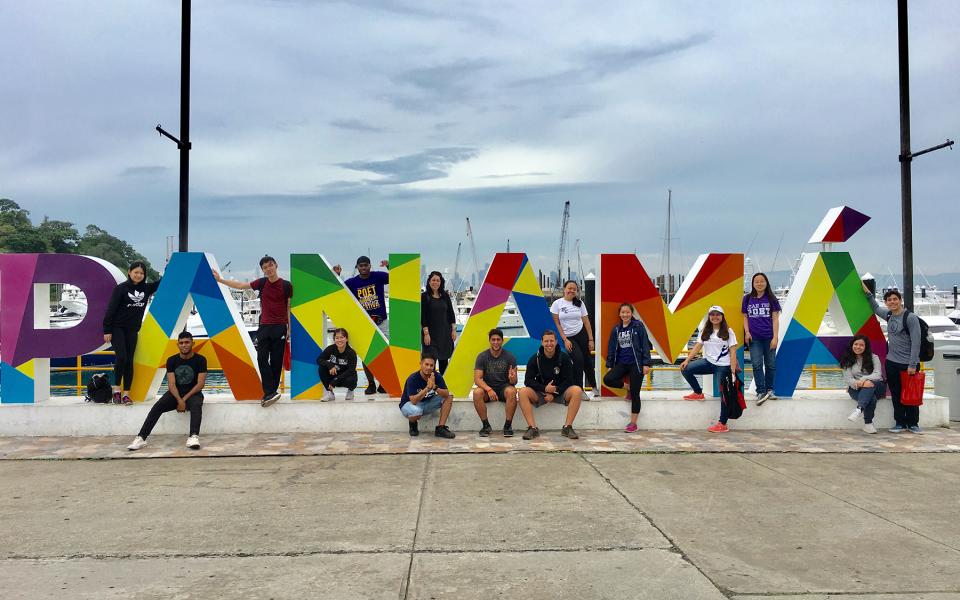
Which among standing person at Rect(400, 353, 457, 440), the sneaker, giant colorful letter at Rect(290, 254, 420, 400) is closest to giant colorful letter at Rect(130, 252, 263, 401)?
giant colorful letter at Rect(290, 254, 420, 400)

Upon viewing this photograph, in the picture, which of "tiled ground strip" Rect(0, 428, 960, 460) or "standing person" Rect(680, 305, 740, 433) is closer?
"tiled ground strip" Rect(0, 428, 960, 460)

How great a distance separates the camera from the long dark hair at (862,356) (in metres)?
9.62

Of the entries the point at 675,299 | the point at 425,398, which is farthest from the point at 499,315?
Result: the point at 675,299

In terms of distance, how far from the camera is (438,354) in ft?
32.9

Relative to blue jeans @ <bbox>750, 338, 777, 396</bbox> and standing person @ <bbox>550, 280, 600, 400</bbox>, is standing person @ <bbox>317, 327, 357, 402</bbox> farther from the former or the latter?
blue jeans @ <bbox>750, 338, 777, 396</bbox>

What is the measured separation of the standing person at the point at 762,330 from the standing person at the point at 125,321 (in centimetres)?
804

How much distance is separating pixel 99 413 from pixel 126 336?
105cm

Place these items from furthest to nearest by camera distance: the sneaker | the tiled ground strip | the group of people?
the group of people
the sneaker
the tiled ground strip

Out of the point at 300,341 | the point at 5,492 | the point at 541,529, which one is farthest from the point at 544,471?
the point at 5,492

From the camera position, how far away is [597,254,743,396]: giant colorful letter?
9.91 meters

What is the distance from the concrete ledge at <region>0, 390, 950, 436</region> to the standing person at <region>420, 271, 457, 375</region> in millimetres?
908

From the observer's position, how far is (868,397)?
372 inches

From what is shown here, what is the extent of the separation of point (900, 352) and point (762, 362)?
1.72m

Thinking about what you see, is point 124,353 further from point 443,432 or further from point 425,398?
point 443,432
